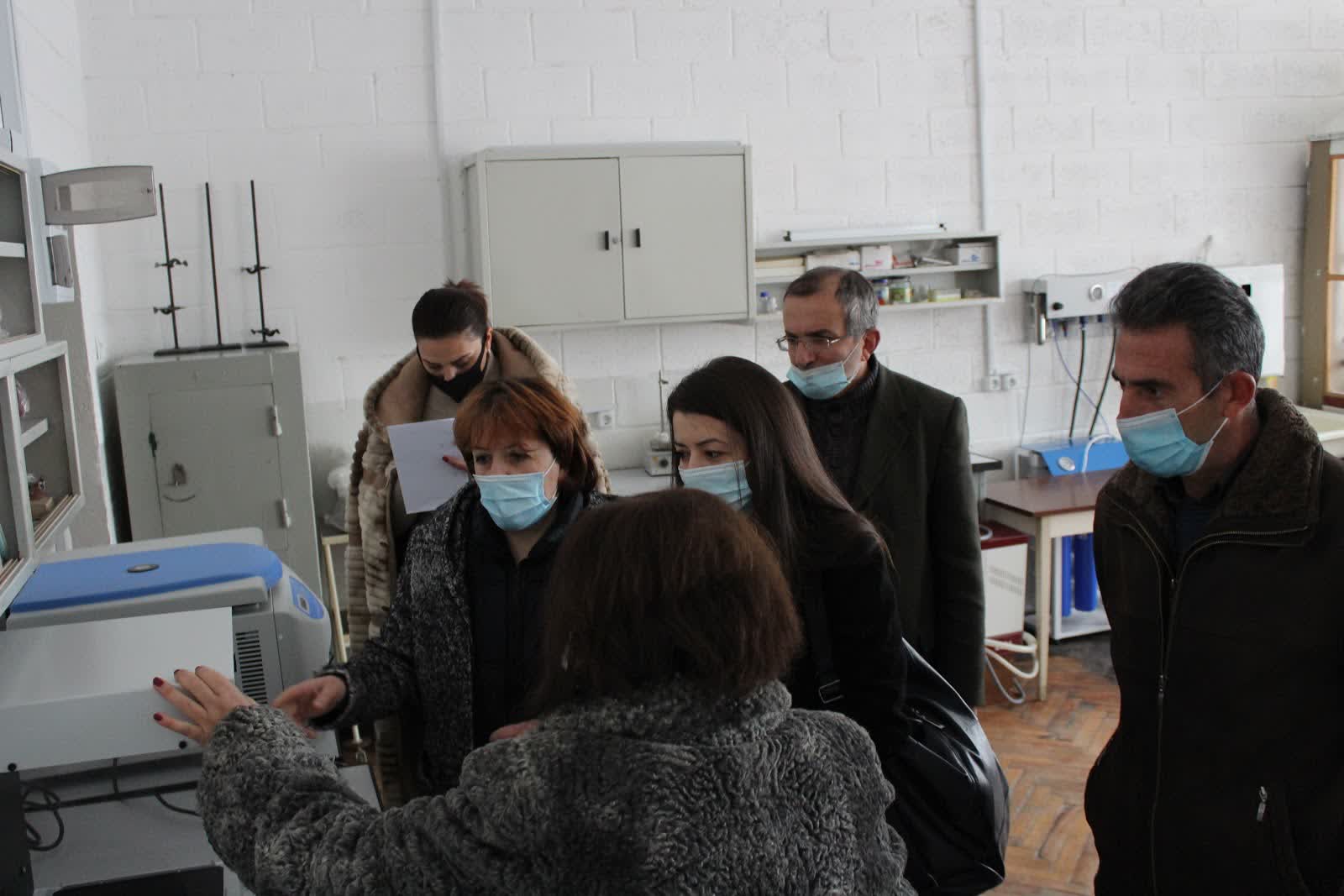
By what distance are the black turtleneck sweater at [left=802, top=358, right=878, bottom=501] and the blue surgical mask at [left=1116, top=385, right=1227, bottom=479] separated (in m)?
0.85

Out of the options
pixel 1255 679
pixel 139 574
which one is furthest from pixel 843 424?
pixel 139 574

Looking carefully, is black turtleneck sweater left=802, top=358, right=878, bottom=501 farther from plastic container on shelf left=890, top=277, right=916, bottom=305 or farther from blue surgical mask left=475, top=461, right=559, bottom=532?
plastic container on shelf left=890, top=277, right=916, bottom=305

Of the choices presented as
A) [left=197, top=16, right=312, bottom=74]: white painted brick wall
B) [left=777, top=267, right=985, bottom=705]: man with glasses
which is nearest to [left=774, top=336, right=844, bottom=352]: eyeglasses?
[left=777, top=267, right=985, bottom=705]: man with glasses

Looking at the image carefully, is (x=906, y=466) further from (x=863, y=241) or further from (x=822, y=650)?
(x=863, y=241)

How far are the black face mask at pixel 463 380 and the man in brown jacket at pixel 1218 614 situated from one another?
1500 mm

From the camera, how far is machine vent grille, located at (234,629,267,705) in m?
1.84

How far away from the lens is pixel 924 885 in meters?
1.59

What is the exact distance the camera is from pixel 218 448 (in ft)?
12.2

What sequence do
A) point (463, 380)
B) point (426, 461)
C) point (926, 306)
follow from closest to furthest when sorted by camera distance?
point (426, 461), point (463, 380), point (926, 306)

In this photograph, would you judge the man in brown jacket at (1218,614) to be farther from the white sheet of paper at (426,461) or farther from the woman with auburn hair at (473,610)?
the white sheet of paper at (426,461)

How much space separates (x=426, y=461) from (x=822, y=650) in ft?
4.07

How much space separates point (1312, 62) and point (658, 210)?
325cm

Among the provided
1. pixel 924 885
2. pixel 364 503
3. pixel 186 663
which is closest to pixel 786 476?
pixel 924 885

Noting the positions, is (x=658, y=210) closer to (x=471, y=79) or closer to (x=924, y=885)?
(x=471, y=79)
